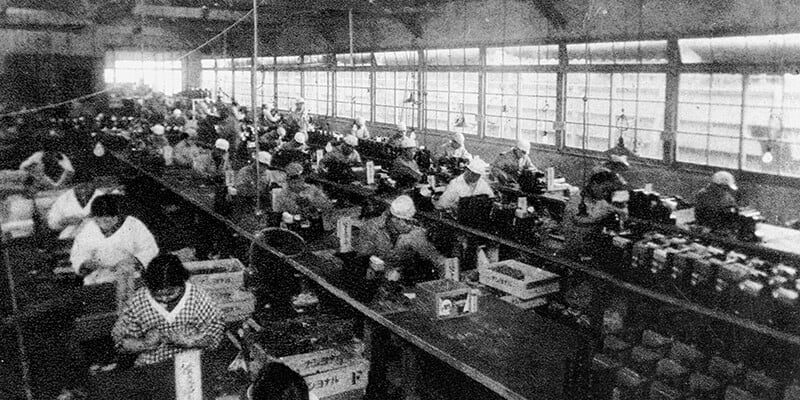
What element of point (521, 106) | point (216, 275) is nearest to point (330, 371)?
point (216, 275)

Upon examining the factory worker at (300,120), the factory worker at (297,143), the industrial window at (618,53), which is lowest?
the factory worker at (297,143)

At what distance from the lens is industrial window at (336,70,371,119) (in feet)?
62.0

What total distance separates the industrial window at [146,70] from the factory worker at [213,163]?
60.7 feet

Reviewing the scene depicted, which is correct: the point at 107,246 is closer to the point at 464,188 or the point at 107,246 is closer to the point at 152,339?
the point at 152,339

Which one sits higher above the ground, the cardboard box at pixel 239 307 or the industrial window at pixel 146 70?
the industrial window at pixel 146 70

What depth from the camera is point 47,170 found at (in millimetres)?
9820

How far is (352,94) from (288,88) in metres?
5.15

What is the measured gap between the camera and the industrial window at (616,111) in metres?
10.8

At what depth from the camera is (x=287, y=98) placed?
24.3 metres

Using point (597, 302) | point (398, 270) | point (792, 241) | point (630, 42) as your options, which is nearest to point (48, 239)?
point (398, 270)

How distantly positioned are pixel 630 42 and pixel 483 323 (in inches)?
305

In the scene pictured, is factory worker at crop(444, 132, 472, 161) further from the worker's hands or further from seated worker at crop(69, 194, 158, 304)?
the worker's hands

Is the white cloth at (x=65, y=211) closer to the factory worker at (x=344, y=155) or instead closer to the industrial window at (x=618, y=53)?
the factory worker at (x=344, y=155)

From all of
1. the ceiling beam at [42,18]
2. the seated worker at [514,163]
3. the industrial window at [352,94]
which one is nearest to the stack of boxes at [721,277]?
the seated worker at [514,163]
